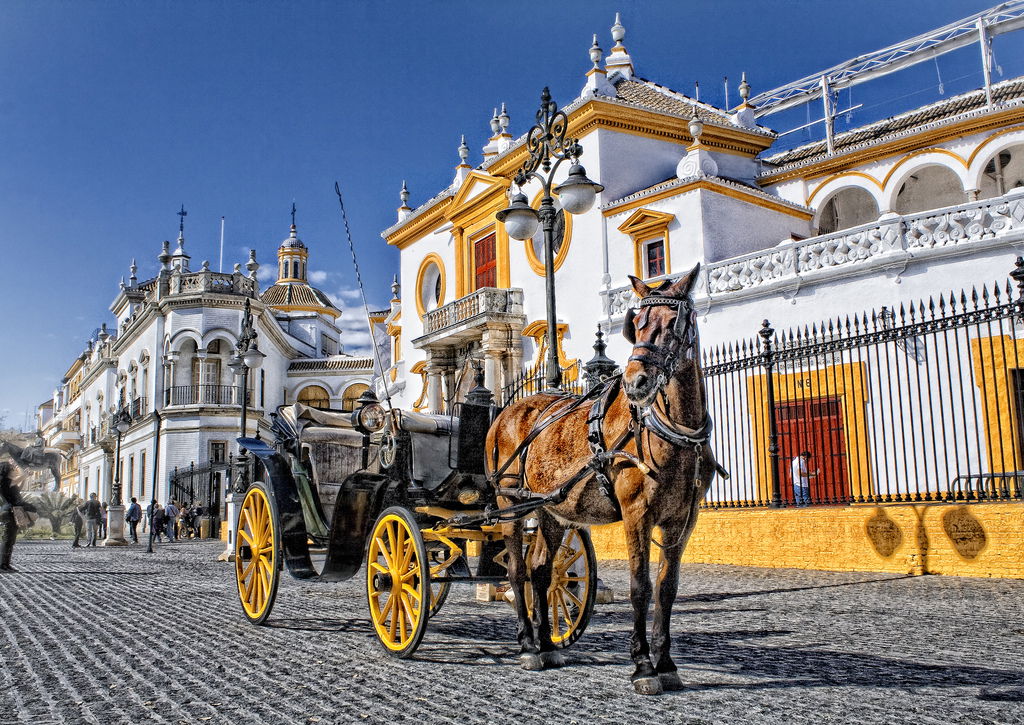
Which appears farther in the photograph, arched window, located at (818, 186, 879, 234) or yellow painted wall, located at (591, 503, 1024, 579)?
arched window, located at (818, 186, 879, 234)

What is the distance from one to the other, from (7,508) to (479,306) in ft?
42.9

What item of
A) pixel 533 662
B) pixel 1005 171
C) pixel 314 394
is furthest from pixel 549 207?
pixel 314 394

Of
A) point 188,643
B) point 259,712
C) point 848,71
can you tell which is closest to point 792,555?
point 188,643

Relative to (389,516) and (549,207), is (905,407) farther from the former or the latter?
(389,516)

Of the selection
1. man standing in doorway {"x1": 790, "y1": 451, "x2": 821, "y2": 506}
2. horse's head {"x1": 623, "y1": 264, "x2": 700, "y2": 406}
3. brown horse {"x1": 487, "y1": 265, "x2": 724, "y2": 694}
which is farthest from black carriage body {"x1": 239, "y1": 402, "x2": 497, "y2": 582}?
man standing in doorway {"x1": 790, "y1": 451, "x2": 821, "y2": 506}

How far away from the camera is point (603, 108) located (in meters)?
21.5

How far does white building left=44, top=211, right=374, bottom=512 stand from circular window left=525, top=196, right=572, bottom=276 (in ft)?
45.8

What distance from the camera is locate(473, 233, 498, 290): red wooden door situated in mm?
25453

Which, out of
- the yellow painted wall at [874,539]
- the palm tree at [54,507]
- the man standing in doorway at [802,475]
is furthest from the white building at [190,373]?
the yellow painted wall at [874,539]

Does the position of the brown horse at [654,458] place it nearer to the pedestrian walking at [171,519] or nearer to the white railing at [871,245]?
the white railing at [871,245]

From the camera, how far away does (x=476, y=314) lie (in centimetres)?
2362

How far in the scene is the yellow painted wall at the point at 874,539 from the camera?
8.92 metres

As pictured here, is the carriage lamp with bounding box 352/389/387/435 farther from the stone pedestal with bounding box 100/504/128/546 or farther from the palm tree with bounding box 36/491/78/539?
the palm tree with bounding box 36/491/78/539

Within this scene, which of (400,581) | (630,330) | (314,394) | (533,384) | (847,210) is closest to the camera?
(630,330)
